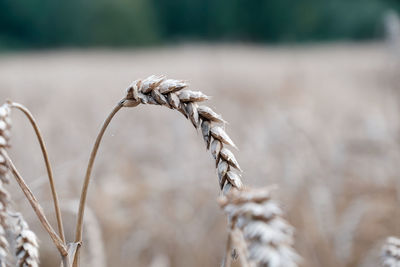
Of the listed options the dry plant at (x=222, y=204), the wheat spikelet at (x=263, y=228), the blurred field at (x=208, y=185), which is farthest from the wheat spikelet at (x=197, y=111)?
the blurred field at (x=208, y=185)

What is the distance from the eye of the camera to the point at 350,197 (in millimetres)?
3836

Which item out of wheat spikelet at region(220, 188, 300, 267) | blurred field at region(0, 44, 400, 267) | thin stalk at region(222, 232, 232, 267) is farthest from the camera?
blurred field at region(0, 44, 400, 267)

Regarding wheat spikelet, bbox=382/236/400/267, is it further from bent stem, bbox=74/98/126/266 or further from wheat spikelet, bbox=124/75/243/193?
bent stem, bbox=74/98/126/266

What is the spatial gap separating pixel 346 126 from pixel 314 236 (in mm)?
3009

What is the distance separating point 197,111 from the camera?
27.2 inches

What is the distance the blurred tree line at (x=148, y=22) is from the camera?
40.8 metres

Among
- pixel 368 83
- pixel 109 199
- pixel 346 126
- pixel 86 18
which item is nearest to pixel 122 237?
pixel 109 199

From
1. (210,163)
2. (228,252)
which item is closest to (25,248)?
(228,252)

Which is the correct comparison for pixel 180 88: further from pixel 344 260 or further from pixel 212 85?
pixel 212 85

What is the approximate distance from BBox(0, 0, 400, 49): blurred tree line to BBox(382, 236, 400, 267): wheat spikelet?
1521 inches

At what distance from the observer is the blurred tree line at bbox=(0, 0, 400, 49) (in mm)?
40750

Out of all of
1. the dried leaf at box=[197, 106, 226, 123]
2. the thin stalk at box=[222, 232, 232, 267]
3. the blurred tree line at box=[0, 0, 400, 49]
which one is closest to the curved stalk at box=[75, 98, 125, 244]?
the dried leaf at box=[197, 106, 226, 123]

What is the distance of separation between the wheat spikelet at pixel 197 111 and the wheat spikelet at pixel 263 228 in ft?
0.39

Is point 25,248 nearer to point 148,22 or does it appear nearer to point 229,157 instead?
point 229,157
